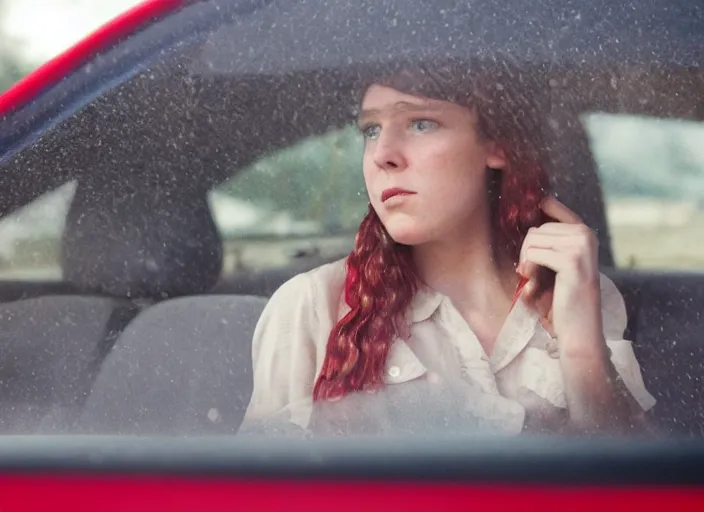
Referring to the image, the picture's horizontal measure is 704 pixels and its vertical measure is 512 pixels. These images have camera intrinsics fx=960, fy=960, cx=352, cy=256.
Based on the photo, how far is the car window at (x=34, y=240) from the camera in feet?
4.79

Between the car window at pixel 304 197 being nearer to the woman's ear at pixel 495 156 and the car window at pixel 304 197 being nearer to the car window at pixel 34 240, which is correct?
the woman's ear at pixel 495 156

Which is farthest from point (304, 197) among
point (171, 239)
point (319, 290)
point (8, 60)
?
point (8, 60)

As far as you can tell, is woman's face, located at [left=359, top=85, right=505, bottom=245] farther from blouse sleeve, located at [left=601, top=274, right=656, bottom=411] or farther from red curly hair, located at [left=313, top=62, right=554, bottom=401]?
blouse sleeve, located at [left=601, top=274, right=656, bottom=411]

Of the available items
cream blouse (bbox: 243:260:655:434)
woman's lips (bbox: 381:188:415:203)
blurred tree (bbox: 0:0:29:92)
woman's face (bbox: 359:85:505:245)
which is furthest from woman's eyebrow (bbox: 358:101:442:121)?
blurred tree (bbox: 0:0:29:92)

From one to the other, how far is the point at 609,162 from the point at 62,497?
31.9 inches

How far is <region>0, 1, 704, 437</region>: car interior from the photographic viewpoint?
4.09 ft

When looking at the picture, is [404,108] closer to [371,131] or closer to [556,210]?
[371,131]

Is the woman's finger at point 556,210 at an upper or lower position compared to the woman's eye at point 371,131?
lower

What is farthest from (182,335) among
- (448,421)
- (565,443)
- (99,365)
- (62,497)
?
(565,443)

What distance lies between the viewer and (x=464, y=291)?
4.20 ft

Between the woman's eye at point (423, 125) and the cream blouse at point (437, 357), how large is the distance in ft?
0.70

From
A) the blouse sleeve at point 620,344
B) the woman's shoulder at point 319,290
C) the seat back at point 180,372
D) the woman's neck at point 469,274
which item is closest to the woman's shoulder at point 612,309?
the blouse sleeve at point 620,344

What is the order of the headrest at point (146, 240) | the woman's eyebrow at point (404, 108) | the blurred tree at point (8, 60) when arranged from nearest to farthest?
the woman's eyebrow at point (404, 108)
the headrest at point (146, 240)
the blurred tree at point (8, 60)

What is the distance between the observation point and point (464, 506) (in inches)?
43.4
